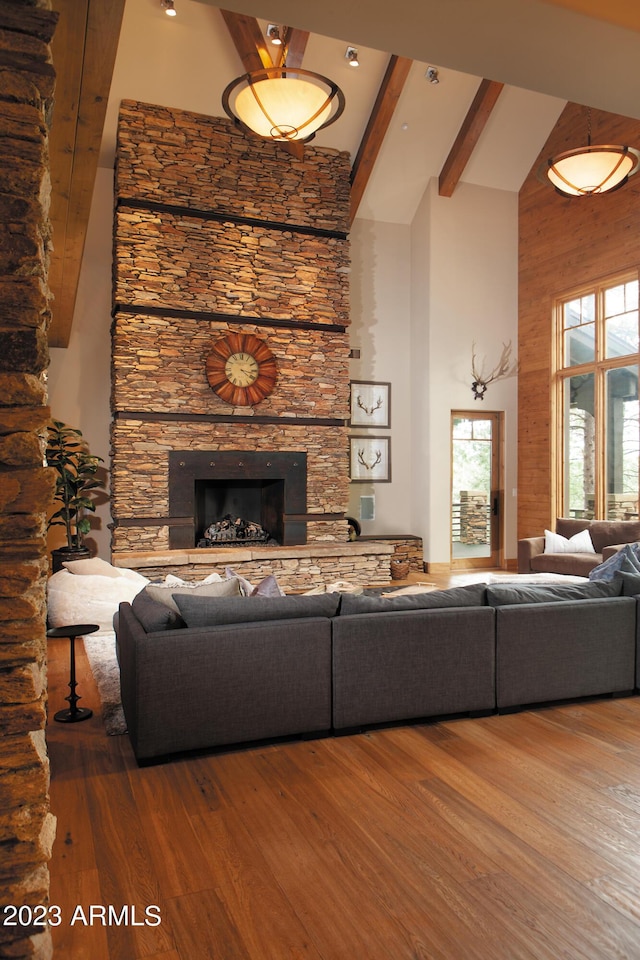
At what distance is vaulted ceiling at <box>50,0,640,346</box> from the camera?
2.04 meters

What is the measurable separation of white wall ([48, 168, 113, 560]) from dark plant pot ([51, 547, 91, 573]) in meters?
0.78

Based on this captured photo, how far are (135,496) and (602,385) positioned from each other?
226 inches

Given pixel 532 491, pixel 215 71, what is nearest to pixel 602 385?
pixel 532 491

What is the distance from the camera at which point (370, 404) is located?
359 inches

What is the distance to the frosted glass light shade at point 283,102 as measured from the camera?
470 centimetres

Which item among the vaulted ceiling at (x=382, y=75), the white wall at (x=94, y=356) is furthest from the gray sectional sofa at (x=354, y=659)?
the white wall at (x=94, y=356)

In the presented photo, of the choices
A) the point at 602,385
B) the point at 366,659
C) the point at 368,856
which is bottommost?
the point at 368,856

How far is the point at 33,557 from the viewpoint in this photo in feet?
5.03

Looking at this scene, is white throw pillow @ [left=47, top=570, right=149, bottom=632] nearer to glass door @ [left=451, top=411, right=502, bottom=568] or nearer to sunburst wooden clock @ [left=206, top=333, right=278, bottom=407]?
sunburst wooden clock @ [left=206, top=333, right=278, bottom=407]

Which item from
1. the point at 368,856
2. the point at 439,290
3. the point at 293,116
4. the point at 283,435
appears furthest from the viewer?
the point at 439,290

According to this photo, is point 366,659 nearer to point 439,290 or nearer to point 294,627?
point 294,627

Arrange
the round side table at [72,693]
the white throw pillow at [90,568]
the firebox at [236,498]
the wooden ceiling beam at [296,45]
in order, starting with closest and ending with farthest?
1. the round side table at [72,693]
2. the white throw pillow at [90,568]
3. the wooden ceiling beam at [296,45]
4. the firebox at [236,498]

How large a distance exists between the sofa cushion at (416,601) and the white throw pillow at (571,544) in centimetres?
415

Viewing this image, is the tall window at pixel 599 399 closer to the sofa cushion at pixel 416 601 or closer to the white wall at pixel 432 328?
the white wall at pixel 432 328
